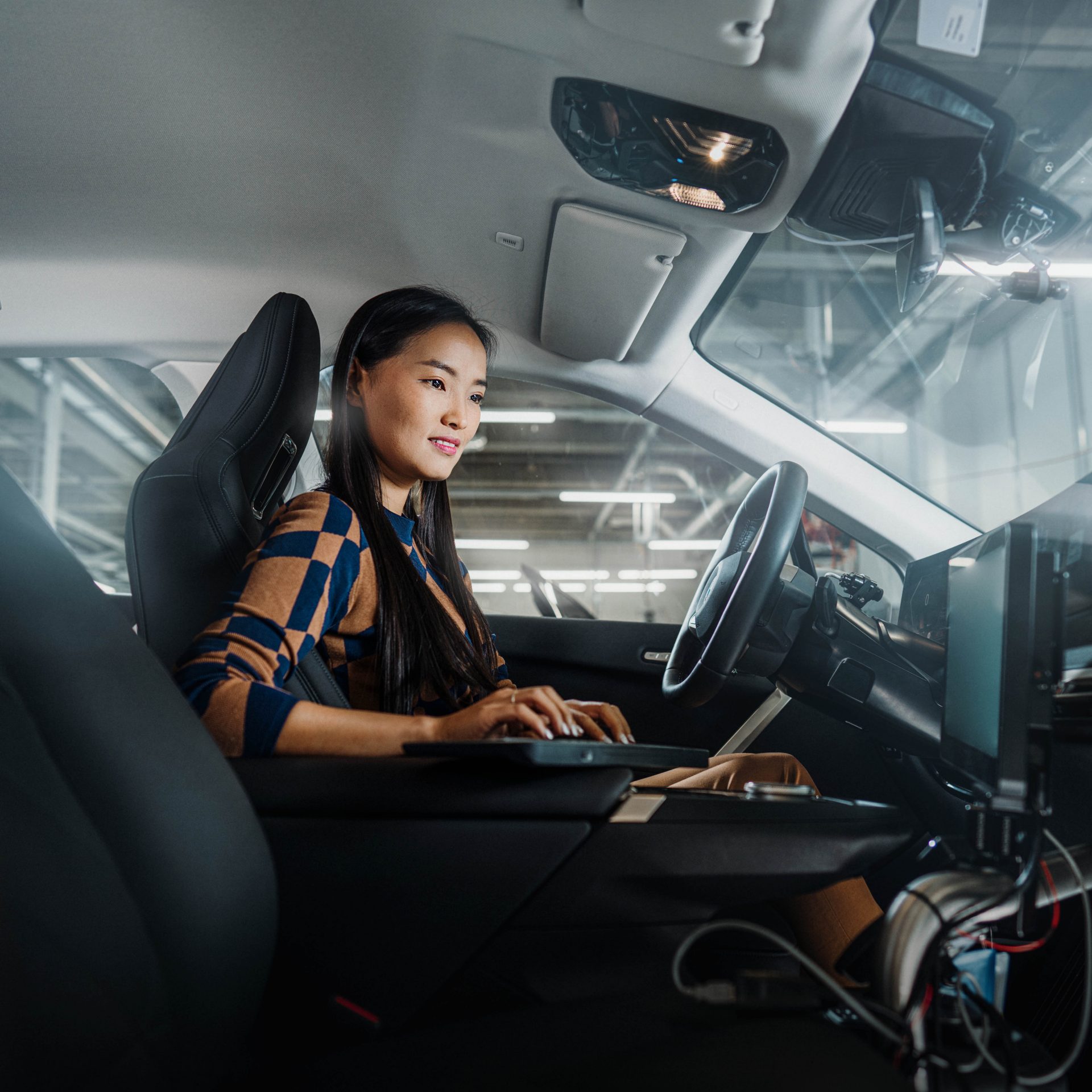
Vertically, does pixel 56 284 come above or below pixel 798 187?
below

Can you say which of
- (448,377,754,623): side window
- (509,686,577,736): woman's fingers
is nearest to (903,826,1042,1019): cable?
(509,686,577,736): woman's fingers

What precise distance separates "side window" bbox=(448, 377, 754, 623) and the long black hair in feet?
0.93

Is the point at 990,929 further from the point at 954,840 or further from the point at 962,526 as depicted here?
the point at 962,526

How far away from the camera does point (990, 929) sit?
70cm

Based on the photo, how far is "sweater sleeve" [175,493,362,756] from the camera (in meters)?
0.72

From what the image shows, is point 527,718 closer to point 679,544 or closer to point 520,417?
point 520,417

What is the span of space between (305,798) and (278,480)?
59 cm

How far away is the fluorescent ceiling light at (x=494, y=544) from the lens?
290cm

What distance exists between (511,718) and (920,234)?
0.92 metres

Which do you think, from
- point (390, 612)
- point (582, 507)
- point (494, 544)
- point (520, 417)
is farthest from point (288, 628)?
point (582, 507)

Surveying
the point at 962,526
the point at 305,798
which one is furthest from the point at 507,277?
the point at 305,798

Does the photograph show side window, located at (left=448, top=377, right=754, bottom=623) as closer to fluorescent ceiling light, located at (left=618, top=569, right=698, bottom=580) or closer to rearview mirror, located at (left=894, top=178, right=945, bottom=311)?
fluorescent ceiling light, located at (left=618, top=569, right=698, bottom=580)

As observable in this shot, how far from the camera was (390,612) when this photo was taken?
1036 mm

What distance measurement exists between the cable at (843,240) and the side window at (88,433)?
3.73 feet
